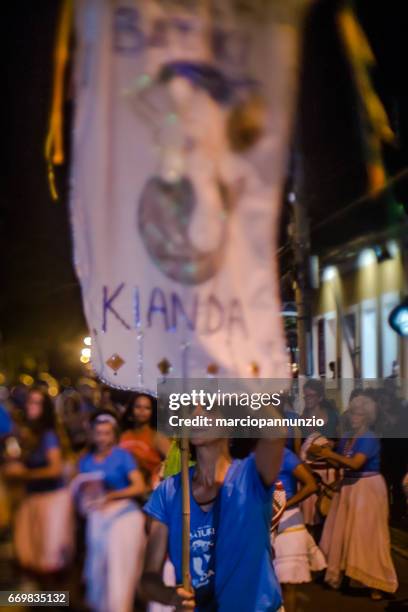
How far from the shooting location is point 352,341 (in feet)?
42.0

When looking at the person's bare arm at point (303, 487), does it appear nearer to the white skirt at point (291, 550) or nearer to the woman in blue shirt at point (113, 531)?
the white skirt at point (291, 550)

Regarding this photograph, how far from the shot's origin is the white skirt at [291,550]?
18.0 ft

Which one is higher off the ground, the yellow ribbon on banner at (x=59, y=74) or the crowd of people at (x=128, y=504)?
the yellow ribbon on banner at (x=59, y=74)

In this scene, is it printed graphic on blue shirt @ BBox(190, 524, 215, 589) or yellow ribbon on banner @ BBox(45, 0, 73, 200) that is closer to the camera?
yellow ribbon on banner @ BBox(45, 0, 73, 200)

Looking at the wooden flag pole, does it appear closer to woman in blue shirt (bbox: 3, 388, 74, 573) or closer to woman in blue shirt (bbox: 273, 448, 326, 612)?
woman in blue shirt (bbox: 3, 388, 74, 573)

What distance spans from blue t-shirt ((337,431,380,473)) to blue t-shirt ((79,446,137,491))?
4.16m

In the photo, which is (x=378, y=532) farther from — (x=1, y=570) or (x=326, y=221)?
(x=326, y=221)

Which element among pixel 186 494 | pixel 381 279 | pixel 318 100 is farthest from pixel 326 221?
pixel 186 494

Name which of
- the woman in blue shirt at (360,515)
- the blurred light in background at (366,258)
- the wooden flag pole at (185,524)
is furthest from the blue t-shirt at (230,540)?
the blurred light in background at (366,258)

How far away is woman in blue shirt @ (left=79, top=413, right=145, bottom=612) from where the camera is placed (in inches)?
98.2

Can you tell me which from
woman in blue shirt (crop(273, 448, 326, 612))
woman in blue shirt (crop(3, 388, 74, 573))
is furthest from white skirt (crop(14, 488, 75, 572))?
woman in blue shirt (crop(273, 448, 326, 612))

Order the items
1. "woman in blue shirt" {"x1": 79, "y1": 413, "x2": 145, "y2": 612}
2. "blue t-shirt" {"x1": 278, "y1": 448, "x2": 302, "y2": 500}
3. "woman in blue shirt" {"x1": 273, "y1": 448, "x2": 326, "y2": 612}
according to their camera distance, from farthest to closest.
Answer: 1. "woman in blue shirt" {"x1": 273, "y1": 448, "x2": 326, "y2": 612}
2. "blue t-shirt" {"x1": 278, "y1": 448, "x2": 302, "y2": 500}
3. "woman in blue shirt" {"x1": 79, "y1": 413, "x2": 145, "y2": 612}

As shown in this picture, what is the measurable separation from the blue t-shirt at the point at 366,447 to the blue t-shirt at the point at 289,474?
1.27 m

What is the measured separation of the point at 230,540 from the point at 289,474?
2.36 metres
